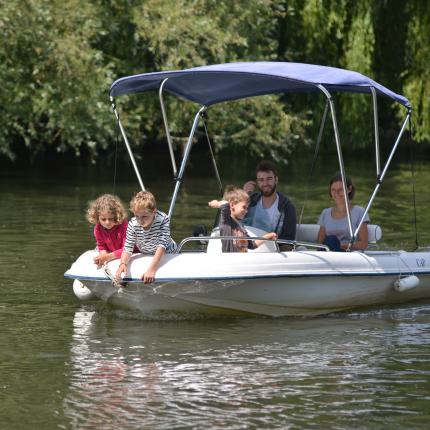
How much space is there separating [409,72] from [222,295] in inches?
680

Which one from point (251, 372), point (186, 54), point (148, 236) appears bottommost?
point (251, 372)

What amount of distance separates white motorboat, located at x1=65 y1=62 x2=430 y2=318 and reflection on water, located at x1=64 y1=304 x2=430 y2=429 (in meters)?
0.17

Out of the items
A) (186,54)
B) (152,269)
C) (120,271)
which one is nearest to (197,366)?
(152,269)

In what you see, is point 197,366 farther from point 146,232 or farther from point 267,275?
point 146,232

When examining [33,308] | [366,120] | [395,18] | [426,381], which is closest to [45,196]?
[366,120]

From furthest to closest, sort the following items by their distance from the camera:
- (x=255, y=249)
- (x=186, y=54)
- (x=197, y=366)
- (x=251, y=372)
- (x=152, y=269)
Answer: (x=186, y=54)
(x=255, y=249)
(x=152, y=269)
(x=197, y=366)
(x=251, y=372)

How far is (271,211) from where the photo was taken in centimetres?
1155

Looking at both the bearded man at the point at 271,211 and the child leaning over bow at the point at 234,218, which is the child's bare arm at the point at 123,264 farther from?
the bearded man at the point at 271,211

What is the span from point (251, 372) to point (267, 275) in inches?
67.8

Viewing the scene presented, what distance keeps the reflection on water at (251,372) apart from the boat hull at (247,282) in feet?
0.50

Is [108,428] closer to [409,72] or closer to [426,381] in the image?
[426,381]

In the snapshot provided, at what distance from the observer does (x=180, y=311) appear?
10719mm

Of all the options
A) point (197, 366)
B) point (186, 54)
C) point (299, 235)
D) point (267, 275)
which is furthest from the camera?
point (186, 54)

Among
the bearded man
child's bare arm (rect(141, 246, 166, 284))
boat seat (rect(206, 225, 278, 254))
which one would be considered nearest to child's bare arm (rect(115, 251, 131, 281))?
child's bare arm (rect(141, 246, 166, 284))
